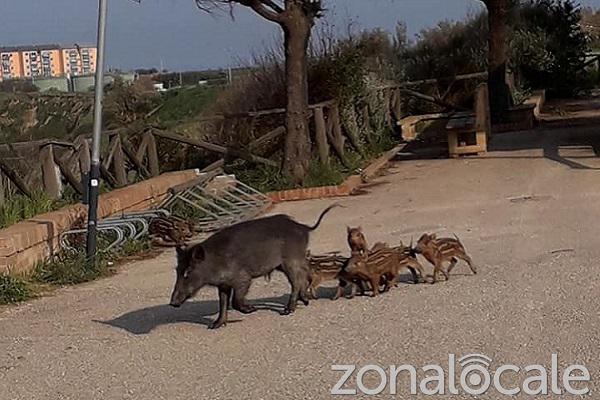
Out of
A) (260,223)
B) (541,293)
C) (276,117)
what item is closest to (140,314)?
(260,223)

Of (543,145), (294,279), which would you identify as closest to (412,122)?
(543,145)

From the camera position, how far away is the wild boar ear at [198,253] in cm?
766

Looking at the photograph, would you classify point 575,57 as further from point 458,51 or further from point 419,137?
point 419,137

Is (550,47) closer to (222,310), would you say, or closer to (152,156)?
(152,156)

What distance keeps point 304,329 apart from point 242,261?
630 mm

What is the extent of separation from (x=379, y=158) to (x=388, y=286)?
461 inches

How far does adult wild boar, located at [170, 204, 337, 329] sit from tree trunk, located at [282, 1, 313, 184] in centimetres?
827

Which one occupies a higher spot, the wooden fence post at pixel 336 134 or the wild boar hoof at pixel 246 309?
the wooden fence post at pixel 336 134

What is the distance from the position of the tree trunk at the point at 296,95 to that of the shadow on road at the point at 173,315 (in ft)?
25.1

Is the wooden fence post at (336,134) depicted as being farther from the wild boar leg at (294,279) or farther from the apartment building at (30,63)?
the apartment building at (30,63)

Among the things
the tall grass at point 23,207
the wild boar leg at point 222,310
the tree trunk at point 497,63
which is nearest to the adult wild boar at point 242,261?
the wild boar leg at point 222,310

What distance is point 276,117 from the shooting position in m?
19.2

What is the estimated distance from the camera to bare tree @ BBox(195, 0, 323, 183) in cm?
1638

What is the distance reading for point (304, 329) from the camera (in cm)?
766
